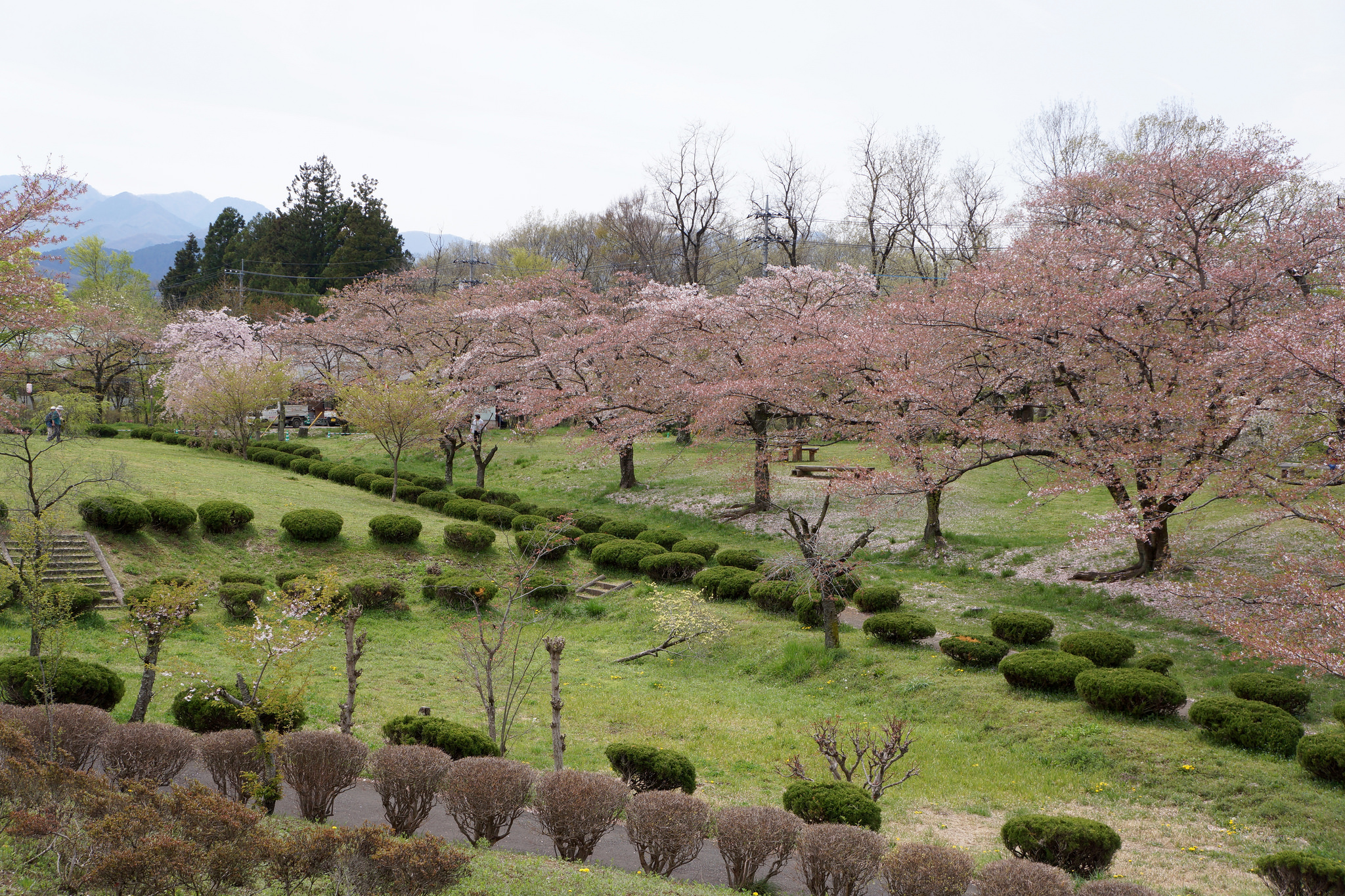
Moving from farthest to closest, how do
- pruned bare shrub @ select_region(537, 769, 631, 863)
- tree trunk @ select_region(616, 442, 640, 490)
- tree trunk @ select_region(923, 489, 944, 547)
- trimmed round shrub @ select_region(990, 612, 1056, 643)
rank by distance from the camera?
tree trunk @ select_region(616, 442, 640, 490)
tree trunk @ select_region(923, 489, 944, 547)
trimmed round shrub @ select_region(990, 612, 1056, 643)
pruned bare shrub @ select_region(537, 769, 631, 863)

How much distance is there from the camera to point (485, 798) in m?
7.53

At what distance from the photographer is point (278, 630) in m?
11.3

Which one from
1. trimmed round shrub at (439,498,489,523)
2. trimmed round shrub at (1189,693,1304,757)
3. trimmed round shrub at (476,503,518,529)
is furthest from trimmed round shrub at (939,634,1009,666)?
trimmed round shrub at (439,498,489,523)

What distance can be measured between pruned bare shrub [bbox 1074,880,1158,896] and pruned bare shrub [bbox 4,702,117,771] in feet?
30.8

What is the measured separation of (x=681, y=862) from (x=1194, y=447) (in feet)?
40.0

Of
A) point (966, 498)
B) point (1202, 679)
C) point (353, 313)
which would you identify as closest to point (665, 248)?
point (353, 313)

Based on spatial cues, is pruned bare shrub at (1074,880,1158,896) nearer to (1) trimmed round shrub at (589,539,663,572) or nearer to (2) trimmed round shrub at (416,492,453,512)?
(1) trimmed round shrub at (589,539,663,572)

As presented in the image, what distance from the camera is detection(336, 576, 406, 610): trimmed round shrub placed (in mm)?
18469

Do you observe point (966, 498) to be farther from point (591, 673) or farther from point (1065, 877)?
point (1065, 877)

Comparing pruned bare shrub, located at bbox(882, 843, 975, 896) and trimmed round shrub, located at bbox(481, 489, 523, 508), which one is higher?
trimmed round shrub, located at bbox(481, 489, 523, 508)

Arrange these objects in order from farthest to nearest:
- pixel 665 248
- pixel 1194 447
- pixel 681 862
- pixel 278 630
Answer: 1. pixel 665 248
2. pixel 1194 447
3. pixel 278 630
4. pixel 681 862

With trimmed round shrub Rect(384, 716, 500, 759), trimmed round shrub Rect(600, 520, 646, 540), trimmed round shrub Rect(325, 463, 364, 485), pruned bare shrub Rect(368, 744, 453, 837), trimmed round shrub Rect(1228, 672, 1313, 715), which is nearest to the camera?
pruned bare shrub Rect(368, 744, 453, 837)

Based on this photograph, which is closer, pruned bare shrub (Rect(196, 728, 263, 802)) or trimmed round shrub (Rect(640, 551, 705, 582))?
pruned bare shrub (Rect(196, 728, 263, 802))

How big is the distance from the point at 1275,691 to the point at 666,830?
9.46 m
